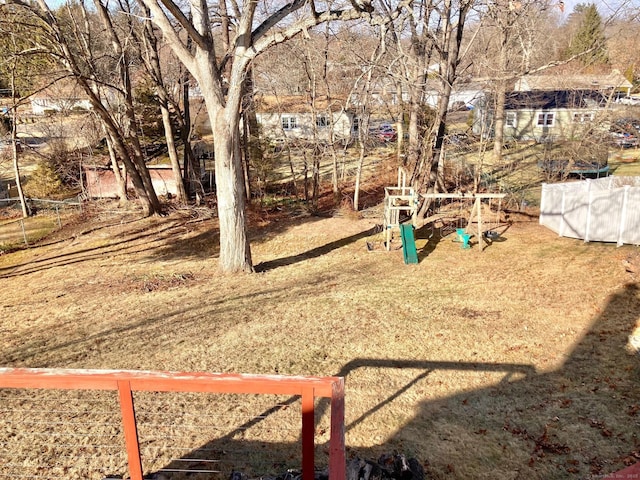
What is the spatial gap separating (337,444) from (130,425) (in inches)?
59.9

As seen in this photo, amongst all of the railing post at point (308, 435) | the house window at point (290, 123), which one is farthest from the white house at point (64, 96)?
the house window at point (290, 123)

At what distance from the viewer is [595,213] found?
12.0 metres

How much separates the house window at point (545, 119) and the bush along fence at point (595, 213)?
22.5 m

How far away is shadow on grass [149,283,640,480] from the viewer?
4.46 meters

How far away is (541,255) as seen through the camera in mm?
11422

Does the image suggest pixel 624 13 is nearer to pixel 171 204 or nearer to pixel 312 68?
pixel 312 68

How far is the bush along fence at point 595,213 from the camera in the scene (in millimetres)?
11344

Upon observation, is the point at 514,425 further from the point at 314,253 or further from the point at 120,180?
the point at 120,180

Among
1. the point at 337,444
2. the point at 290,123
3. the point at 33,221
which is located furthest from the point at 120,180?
the point at 337,444

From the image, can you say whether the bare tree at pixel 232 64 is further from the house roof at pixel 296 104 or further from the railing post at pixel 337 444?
the house roof at pixel 296 104

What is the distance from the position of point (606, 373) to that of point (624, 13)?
9.23 m

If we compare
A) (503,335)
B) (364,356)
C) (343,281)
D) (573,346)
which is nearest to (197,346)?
(364,356)

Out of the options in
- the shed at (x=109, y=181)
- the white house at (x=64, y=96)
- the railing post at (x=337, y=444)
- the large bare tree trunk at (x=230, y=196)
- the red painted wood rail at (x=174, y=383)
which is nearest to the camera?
the railing post at (x=337, y=444)

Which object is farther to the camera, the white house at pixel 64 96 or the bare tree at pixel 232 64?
the white house at pixel 64 96
